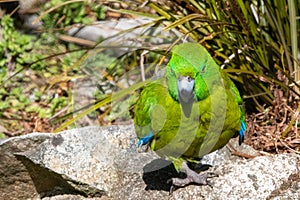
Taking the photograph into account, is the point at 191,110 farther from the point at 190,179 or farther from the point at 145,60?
the point at 145,60

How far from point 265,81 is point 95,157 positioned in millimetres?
1181

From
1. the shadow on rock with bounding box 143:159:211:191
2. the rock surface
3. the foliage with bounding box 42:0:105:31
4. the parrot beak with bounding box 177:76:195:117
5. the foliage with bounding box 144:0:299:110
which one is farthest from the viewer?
the foliage with bounding box 42:0:105:31

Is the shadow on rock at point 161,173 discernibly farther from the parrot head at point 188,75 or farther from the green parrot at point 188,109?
the parrot head at point 188,75

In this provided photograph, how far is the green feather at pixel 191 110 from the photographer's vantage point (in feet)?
9.32

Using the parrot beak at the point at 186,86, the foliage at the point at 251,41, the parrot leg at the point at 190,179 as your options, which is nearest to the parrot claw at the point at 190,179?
the parrot leg at the point at 190,179

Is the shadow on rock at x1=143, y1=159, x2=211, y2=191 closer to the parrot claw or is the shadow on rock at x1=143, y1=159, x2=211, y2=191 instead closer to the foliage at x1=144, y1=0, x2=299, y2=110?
the parrot claw

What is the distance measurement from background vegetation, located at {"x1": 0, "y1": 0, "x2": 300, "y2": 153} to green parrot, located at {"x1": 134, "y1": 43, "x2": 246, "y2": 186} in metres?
0.74

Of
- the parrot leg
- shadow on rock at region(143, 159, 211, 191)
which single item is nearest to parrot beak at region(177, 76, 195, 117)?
the parrot leg

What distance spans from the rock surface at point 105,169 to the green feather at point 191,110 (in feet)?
0.77

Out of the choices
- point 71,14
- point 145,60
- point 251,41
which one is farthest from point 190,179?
point 71,14

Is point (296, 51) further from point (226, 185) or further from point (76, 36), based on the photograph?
point (76, 36)

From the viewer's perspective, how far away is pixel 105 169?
3.53 metres

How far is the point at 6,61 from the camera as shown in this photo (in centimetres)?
543

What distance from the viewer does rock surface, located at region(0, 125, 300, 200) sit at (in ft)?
10.7
